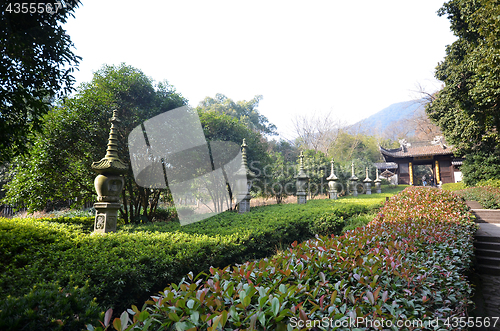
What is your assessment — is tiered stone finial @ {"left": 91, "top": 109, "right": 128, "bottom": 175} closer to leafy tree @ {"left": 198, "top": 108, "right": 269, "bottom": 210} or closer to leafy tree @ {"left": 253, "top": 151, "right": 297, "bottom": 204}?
leafy tree @ {"left": 198, "top": 108, "right": 269, "bottom": 210}

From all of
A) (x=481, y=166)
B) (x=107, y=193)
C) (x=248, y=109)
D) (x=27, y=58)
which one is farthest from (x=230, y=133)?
(x=248, y=109)

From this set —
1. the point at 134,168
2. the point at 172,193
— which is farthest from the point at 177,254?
the point at 172,193

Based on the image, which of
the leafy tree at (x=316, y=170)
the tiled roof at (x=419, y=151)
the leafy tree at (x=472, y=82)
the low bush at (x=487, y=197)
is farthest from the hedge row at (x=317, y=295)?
the tiled roof at (x=419, y=151)

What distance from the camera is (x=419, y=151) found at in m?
27.6

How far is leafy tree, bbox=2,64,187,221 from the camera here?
7.16 m

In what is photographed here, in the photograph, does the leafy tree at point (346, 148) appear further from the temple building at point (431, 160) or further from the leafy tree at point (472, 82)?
the leafy tree at point (472, 82)

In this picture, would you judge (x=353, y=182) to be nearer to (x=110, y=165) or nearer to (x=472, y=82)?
(x=472, y=82)

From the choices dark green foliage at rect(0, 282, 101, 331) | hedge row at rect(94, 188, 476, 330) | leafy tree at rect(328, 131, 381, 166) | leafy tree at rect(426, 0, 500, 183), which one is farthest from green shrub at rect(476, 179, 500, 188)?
leafy tree at rect(328, 131, 381, 166)

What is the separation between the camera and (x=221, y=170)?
11734 millimetres

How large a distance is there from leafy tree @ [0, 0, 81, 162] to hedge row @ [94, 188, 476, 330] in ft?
Answer: 14.0

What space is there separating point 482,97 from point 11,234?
613 inches

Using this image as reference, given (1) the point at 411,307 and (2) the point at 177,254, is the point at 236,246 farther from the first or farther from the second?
(1) the point at 411,307

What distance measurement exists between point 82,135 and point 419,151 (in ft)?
103

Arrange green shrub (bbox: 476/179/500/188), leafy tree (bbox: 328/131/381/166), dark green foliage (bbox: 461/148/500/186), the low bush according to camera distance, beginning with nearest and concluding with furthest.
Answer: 1. the low bush
2. green shrub (bbox: 476/179/500/188)
3. dark green foliage (bbox: 461/148/500/186)
4. leafy tree (bbox: 328/131/381/166)
